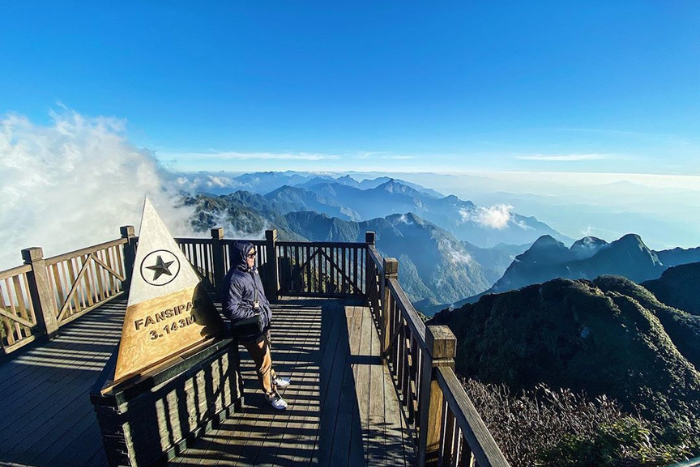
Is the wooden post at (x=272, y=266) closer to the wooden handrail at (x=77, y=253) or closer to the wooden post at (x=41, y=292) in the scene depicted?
the wooden handrail at (x=77, y=253)

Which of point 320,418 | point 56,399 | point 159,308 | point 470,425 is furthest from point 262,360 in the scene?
point 56,399

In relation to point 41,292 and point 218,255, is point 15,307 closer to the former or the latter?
point 41,292

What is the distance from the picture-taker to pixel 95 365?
15.1 feet

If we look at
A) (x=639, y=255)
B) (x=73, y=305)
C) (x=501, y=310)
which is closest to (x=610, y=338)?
(x=501, y=310)

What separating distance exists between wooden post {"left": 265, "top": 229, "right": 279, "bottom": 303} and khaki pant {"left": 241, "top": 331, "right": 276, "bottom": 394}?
123 inches

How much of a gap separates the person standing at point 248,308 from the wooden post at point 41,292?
4.18 metres

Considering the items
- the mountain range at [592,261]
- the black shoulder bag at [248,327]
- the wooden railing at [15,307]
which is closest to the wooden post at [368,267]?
the black shoulder bag at [248,327]

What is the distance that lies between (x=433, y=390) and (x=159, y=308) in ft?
8.40

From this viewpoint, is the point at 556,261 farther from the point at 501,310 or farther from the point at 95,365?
the point at 95,365

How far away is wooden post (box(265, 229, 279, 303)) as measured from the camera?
21.4 feet

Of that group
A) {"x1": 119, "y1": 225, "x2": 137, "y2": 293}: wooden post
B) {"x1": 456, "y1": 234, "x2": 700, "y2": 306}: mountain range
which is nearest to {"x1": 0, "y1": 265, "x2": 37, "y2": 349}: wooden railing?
{"x1": 119, "y1": 225, "x2": 137, "y2": 293}: wooden post

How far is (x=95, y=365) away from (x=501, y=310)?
107ft

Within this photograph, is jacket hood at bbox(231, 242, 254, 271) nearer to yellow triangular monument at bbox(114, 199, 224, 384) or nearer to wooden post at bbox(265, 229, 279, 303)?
yellow triangular monument at bbox(114, 199, 224, 384)

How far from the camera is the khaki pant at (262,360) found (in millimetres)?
3402
